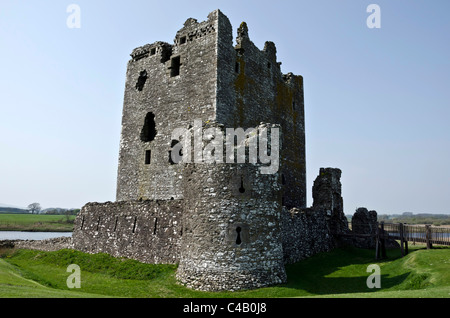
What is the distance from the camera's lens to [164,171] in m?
20.5

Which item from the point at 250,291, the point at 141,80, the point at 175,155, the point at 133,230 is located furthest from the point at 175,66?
the point at 250,291

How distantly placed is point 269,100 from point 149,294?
50.2 ft

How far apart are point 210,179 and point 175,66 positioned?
11549 mm

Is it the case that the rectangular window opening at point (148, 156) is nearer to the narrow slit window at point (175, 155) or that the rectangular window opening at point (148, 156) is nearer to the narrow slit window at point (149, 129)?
the narrow slit window at point (149, 129)

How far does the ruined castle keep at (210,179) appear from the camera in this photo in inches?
478

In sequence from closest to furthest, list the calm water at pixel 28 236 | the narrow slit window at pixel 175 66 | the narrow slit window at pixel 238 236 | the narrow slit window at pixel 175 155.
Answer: the narrow slit window at pixel 238 236
the narrow slit window at pixel 175 155
the narrow slit window at pixel 175 66
the calm water at pixel 28 236

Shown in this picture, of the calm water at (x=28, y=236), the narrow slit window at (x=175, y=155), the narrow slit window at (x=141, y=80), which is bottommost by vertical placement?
the calm water at (x=28, y=236)

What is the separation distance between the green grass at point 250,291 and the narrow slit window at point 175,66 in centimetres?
1162

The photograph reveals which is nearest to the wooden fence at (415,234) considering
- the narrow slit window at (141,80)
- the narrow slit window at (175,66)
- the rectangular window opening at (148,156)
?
the rectangular window opening at (148,156)

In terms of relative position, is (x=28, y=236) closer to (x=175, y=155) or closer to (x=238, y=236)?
(x=175, y=155)

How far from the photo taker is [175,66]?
21.6 meters

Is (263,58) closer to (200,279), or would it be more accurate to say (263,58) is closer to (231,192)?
(231,192)

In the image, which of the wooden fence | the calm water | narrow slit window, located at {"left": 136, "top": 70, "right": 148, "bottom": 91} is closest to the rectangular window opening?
narrow slit window, located at {"left": 136, "top": 70, "right": 148, "bottom": 91}

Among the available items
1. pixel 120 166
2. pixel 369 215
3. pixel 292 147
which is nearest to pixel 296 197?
pixel 292 147
